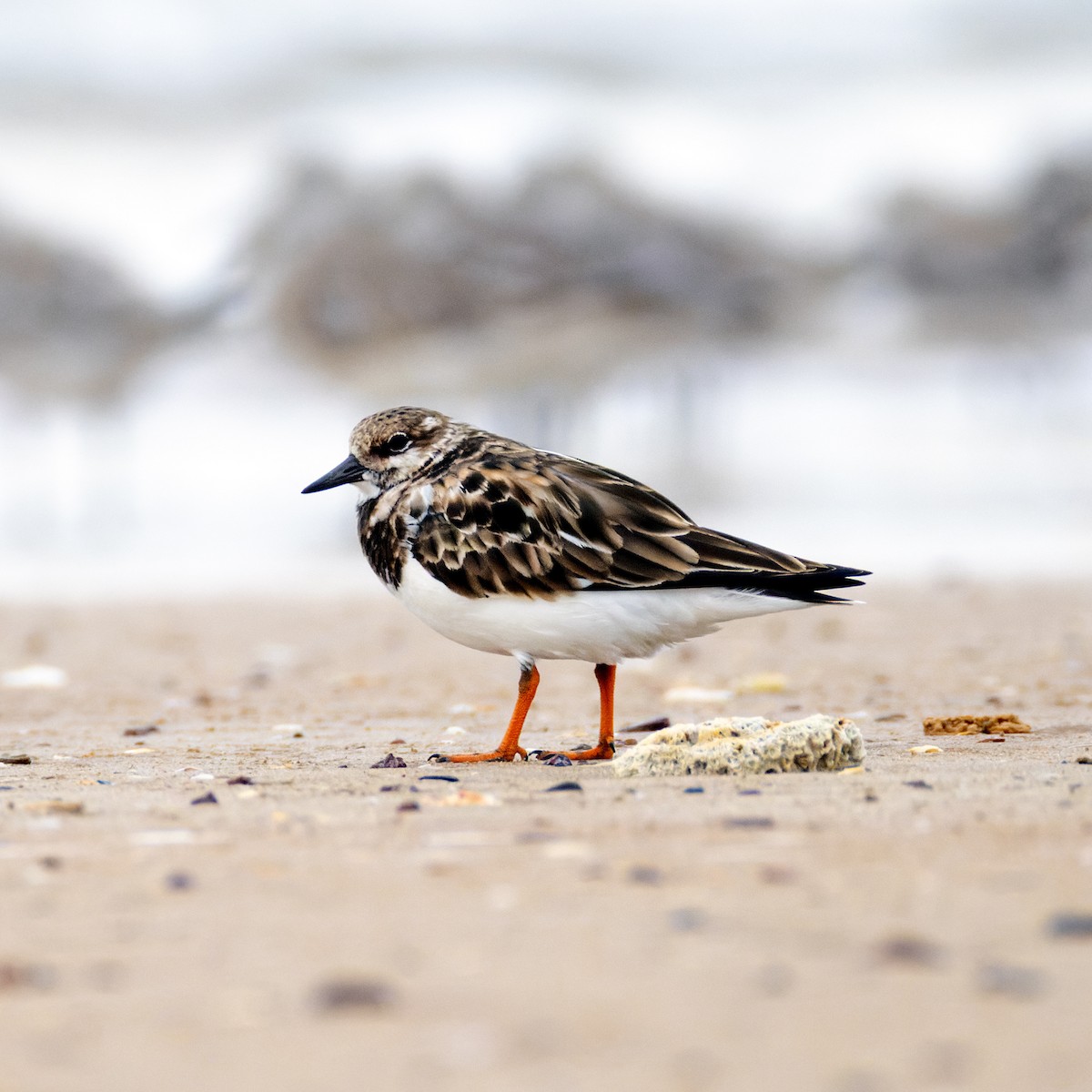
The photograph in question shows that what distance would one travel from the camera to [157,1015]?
1791mm

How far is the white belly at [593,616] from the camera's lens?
4.11 metres

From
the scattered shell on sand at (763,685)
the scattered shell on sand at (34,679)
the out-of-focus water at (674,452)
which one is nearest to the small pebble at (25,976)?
the scattered shell on sand at (763,685)

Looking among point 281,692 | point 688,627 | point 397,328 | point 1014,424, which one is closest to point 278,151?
point 397,328

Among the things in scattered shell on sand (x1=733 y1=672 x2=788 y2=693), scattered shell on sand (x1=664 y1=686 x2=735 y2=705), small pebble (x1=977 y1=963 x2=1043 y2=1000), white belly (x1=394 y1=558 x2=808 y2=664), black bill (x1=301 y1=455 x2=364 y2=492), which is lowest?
small pebble (x1=977 y1=963 x2=1043 y2=1000)

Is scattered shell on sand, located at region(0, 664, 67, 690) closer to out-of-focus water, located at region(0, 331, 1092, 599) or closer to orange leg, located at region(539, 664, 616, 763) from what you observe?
orange leg, located at region(539, 664, 616, 763)

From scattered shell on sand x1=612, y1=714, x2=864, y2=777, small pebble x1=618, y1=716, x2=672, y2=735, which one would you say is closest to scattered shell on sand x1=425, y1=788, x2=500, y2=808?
scattered shell on sand x1=612, y1=714, x2=864, y2=777

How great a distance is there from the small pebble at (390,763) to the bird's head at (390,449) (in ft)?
2.94

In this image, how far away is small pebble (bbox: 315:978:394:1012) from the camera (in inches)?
70.3

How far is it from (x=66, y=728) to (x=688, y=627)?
7.87ft

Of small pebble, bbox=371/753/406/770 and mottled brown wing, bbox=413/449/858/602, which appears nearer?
small pebble, bbox=371/753/406/770

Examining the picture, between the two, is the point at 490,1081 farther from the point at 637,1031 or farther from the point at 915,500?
the point at 915,500

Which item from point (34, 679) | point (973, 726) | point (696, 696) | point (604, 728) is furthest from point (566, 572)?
point (34, 679)

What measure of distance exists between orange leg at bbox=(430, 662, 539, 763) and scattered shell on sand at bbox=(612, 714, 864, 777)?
0.52m

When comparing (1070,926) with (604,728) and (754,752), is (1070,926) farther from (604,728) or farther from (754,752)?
(604,728)
